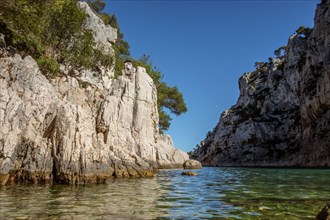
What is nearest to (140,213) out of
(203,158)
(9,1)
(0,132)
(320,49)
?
(0,132)

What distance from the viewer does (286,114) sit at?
93.4 meters

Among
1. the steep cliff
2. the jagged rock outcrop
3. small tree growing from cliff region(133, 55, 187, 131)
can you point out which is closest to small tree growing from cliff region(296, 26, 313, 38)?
the jagged rock outcrop

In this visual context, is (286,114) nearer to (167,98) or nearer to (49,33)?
(167,98)

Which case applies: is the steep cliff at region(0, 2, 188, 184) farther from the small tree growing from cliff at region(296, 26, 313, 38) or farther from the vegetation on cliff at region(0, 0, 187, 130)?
the small tree growing from cliff at region(296, 26, 313, 38)

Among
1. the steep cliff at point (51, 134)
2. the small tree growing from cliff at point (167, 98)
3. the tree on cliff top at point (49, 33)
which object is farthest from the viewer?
the small tree growing from cliff at point (167, 98)

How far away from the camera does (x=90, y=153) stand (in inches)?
840

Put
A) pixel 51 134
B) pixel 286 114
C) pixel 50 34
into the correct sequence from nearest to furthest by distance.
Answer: pixel 51 134
pixel 50 34
pixel 286 114

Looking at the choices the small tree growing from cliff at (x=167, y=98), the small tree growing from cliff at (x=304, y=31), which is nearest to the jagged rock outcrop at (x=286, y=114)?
the small tree growing from cliff at (x=304, y=31)

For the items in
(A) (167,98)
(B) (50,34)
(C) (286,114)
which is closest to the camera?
(B) (50,34)

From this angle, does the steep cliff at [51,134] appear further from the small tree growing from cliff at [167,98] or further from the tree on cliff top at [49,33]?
the small tree growing from cliff at [167,98]

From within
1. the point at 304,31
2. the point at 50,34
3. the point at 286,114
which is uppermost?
the point at 304,31

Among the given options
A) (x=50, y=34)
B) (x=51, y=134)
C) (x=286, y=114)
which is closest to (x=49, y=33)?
(x=50, y=34)

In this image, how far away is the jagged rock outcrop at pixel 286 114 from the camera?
70000mm

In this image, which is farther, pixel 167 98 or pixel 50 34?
pixel 167 98
